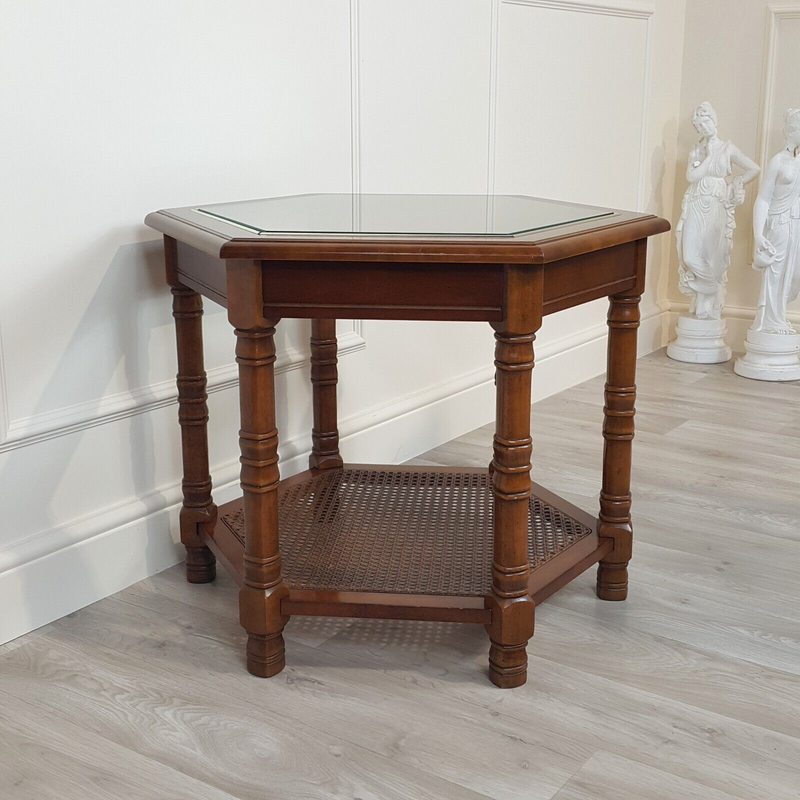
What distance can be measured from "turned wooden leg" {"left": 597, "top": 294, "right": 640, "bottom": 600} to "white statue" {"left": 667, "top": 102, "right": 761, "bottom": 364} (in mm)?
2376

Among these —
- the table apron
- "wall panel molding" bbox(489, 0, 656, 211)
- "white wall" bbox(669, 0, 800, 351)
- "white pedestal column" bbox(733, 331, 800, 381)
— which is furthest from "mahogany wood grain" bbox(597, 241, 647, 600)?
"white wall" bbox(669, 0, 800, 351)

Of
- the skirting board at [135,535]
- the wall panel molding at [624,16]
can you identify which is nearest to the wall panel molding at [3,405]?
the skirting board at [135,535]

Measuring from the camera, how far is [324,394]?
2.61 metres

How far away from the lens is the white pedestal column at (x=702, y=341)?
4.41 m

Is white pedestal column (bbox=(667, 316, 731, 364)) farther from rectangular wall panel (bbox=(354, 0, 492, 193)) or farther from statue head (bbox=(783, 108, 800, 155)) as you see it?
rectangular wall panel (bbox=(354, 0, 492, 193))

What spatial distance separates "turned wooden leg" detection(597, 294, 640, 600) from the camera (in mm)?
2094

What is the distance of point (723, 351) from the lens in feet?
14.5

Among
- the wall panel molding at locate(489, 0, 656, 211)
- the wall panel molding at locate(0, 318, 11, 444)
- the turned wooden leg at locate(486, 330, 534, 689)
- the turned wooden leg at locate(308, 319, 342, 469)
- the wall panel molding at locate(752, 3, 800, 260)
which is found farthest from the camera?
the wall panel molding at locate(752, 3, 800, 260)

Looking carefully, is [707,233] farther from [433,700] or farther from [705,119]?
[433,700]

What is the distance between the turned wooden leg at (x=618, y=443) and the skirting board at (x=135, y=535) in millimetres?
925

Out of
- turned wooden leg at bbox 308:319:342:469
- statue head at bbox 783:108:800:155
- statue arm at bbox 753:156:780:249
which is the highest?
statue head at bbox 783:108:800:155

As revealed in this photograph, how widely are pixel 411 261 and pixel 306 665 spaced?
0.84m

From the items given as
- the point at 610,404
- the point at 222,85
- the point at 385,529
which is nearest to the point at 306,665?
the point at 385,529

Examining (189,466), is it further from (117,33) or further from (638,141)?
(638,141)
